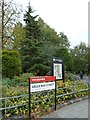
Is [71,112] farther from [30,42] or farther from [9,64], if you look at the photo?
[30,42]

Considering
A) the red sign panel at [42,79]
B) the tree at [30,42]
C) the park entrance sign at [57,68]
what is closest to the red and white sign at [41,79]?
the red sign panel at [42,79]

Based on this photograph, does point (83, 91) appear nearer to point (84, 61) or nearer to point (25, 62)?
point (25, 62)

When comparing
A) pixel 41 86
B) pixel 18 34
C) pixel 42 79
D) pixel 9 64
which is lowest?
pixel 41 86

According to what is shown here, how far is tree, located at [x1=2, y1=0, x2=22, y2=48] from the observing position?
20.6 meters

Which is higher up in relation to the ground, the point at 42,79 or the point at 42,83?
the point at 42,79

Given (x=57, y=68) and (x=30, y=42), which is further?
(x=30, y=42)

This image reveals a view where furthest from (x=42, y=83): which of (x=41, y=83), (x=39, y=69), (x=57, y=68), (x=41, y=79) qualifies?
(x=39, y=69)

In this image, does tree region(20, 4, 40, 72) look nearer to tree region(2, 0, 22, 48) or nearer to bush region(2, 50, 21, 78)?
tree region(2, 0, 22, 48)

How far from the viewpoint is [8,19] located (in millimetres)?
21094

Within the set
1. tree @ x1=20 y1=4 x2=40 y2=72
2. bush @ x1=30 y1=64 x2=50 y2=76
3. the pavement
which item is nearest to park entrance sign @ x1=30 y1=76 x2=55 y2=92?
the pavement

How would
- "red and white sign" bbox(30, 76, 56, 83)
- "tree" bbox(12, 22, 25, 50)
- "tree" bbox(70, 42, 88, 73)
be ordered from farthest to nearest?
"tree" bbox(70, 42, 88, 73)
"tree" bbox(12, 22, 25, 50)
"red and white sign" bbox(30, 76, 56, 83)

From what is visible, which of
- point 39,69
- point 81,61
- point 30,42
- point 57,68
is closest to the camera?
point 57,68

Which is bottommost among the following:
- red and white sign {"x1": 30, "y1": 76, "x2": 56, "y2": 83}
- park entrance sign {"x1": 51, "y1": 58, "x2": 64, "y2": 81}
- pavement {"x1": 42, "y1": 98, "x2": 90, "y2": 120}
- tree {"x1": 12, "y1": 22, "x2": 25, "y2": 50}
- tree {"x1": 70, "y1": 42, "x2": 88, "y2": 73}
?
pavement {"x1": 42, "y1": 98, "x2": 90, "y2": 120}

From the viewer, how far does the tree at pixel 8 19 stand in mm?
20562
